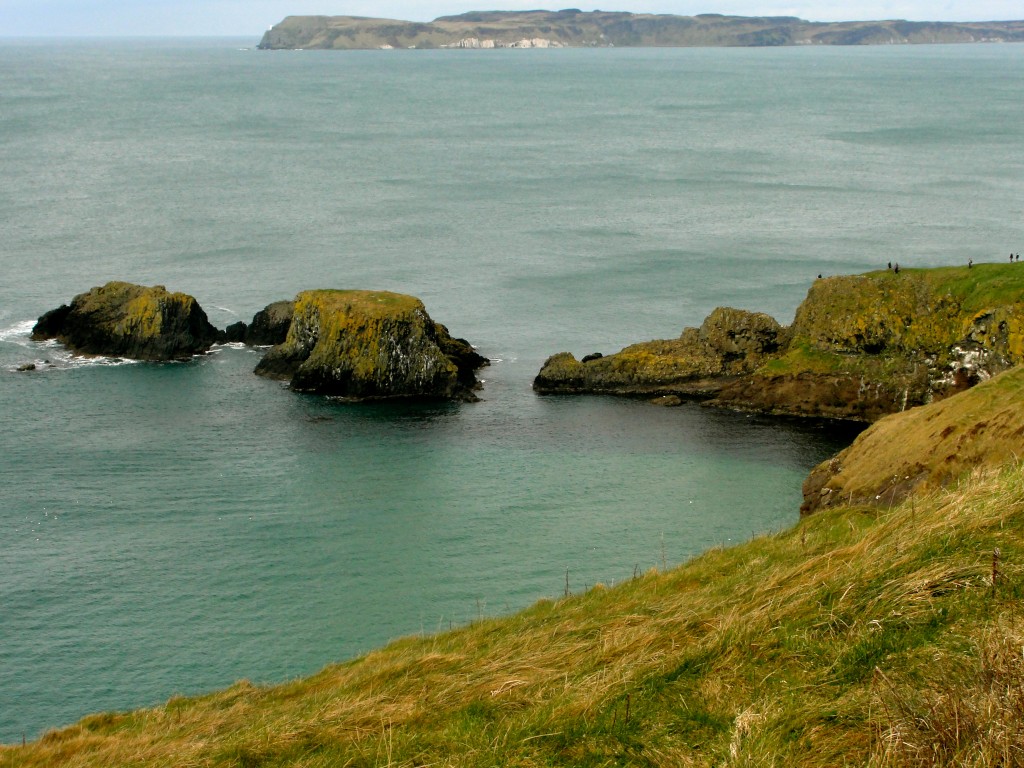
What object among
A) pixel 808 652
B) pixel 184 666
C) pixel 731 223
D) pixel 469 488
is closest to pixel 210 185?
pixel 731 223

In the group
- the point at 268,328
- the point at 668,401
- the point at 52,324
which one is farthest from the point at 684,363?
the point at 52,324

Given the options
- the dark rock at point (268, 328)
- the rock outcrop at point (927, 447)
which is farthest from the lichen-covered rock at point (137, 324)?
the rock outcrop at point (927, 447)

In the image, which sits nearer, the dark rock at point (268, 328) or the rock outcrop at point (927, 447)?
the rock outcrop at point (927, 447)

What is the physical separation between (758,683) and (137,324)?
60637mm

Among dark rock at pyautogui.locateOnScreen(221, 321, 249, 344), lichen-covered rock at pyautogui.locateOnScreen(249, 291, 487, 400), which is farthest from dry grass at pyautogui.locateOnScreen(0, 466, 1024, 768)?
dark rock at pyautogui.locateOnScreen(221, 321, 249, 344)

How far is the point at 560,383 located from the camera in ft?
205

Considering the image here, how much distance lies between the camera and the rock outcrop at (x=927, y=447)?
3494 centimetres

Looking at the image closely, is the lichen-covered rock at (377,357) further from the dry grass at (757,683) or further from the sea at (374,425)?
the dry grass at (757,683)

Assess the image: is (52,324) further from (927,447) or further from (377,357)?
(927,447)

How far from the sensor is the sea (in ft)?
125

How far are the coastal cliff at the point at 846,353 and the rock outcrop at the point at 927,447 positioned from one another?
1519 centimetres

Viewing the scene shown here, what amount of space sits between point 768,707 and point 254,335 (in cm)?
6155

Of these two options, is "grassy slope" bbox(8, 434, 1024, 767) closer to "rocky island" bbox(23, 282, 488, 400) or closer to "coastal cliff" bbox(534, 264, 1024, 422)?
"coastal cliff" bbox(534, 264, 1024, 422)

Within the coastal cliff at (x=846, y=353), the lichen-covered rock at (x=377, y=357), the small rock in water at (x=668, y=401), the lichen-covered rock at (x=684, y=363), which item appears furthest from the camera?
the lichen-covered rock at (x=377, y=357)
